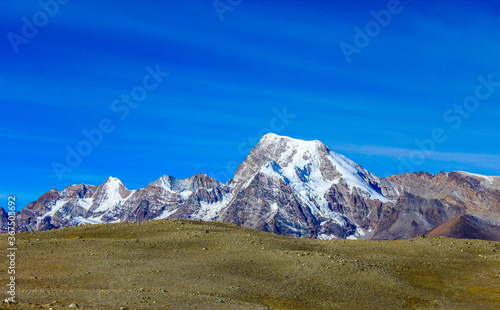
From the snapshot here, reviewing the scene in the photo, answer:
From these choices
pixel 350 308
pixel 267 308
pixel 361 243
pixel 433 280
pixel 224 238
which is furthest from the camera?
pixel 361 243

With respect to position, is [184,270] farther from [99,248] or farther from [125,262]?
[99,248]

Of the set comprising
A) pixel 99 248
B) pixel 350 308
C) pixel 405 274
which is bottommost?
pixel 350 308

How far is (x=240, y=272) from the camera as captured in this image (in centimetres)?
4538

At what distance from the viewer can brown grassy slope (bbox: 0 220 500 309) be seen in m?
37.0

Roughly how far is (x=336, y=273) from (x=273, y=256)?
6424 millimetres

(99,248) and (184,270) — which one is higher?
(99,248)

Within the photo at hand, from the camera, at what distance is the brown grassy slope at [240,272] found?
3699 centimetres

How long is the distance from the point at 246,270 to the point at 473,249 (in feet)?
87.9

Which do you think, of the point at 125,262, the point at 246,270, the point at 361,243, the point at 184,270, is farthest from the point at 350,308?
the point at 361,243

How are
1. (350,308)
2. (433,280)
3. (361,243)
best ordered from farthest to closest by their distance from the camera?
(361,243) → (433,280) → (350,308)

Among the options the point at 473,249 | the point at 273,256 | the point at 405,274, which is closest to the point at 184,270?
the point at 273,256

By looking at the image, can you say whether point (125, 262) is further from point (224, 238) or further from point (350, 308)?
point (350, 308)

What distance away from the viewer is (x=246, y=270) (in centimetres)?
4594

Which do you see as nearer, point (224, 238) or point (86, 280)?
point (86, 280)
